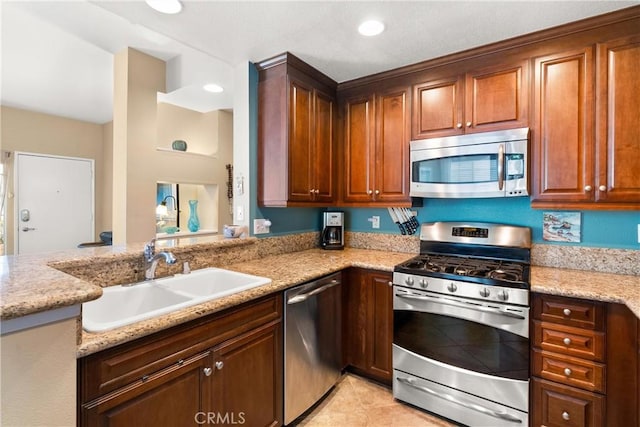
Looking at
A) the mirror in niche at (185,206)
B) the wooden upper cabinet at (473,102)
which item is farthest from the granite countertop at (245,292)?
the mirror in niche at (185,206)

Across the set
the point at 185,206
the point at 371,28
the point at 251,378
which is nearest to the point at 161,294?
the point at 251,378

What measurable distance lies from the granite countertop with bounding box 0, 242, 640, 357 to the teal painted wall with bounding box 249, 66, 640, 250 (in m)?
0.23

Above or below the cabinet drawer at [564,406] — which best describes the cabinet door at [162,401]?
above

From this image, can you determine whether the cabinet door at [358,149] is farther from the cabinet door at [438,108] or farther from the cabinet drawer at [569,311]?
the cabinet drawer at [569,311]

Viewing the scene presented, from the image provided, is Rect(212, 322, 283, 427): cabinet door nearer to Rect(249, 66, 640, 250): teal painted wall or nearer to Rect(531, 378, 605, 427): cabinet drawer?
Rect(249, 66, 640, 250): teal painted wall

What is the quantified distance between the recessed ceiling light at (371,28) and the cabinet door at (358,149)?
0.73 metres

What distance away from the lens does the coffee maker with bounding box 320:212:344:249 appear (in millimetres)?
2830

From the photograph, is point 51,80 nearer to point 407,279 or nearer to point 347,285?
point 347,285

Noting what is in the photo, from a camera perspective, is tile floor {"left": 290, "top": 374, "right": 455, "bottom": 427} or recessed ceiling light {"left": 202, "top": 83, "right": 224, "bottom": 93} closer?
tile floor {"left": 290, "top": 374, "right": 455, "bottom": 427}

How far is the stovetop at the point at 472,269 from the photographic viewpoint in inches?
68.3

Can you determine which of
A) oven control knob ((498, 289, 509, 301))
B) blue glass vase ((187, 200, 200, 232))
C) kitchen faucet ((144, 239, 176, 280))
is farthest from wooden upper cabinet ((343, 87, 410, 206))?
blue glass vase ((187, 200, 200, 232))

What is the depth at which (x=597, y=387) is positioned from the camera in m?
1.52

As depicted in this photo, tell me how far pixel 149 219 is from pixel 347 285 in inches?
91.6

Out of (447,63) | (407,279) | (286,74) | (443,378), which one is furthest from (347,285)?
(447,63)
